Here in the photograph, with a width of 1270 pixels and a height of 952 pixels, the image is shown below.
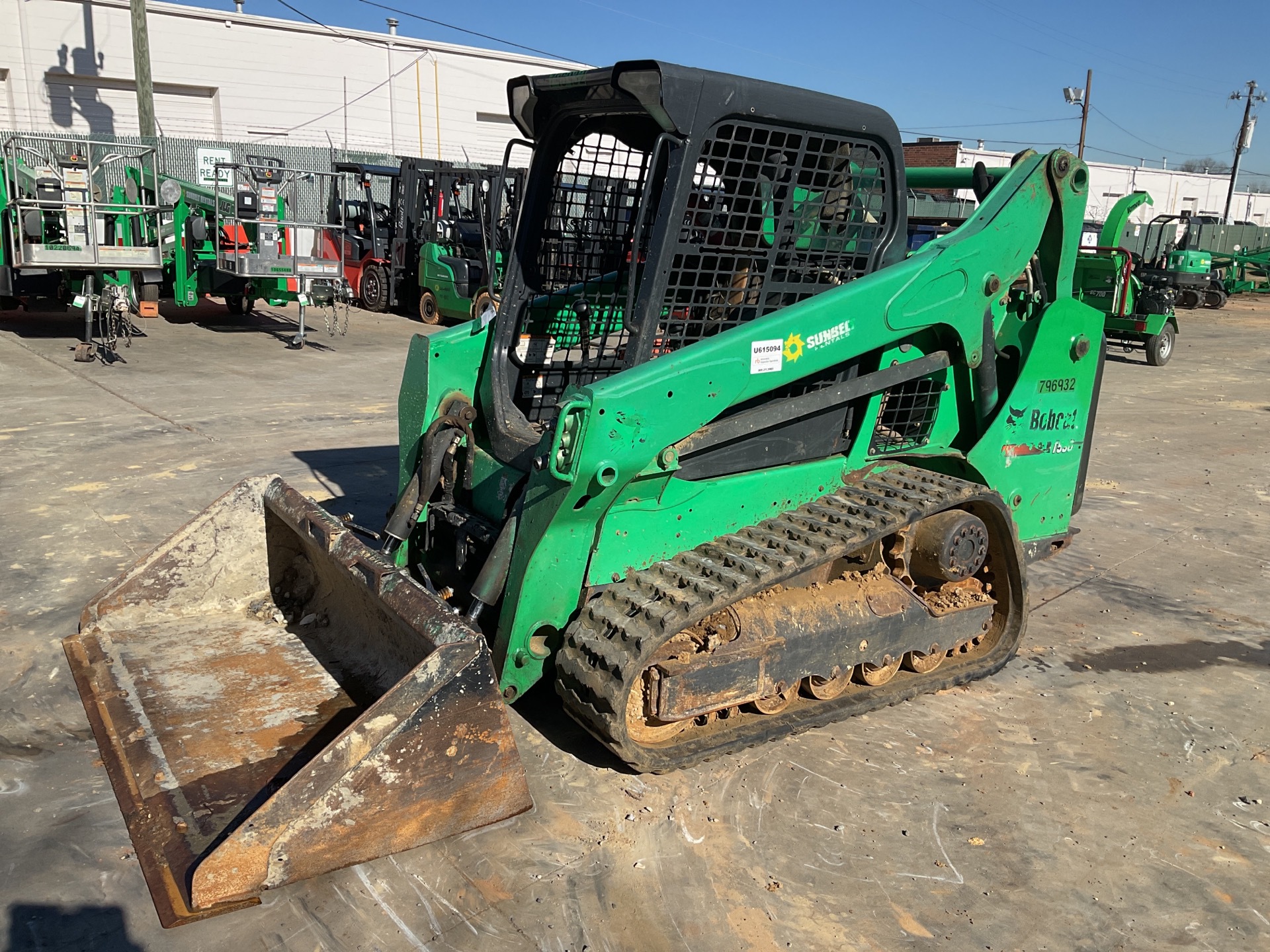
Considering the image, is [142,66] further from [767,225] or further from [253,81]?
[767,225]

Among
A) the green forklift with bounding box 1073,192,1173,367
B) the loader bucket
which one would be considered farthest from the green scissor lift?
A: the loader bucket

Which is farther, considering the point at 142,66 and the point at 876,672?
the point at 142,66

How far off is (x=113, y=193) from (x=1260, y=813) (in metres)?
14.1

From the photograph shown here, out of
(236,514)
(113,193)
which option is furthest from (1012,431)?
(113,193)

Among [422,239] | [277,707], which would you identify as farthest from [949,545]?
[422,239]

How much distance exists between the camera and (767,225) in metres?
3.90

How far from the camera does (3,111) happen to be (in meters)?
25.2

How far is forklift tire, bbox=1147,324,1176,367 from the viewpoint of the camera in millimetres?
14945

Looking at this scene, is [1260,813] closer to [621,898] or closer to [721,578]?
[721,578]

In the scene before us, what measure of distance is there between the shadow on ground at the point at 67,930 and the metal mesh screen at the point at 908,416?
318cm

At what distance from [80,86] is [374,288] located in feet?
46.3

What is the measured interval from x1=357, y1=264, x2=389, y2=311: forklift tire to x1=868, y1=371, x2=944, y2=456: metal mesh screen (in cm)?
1435

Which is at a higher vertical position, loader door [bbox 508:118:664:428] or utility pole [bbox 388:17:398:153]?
utility pole [bbox 388:17:398:153]

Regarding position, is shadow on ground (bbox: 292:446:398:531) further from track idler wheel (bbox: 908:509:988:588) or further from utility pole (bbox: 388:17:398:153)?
utility pole (bbox: 388:17:398:153)
